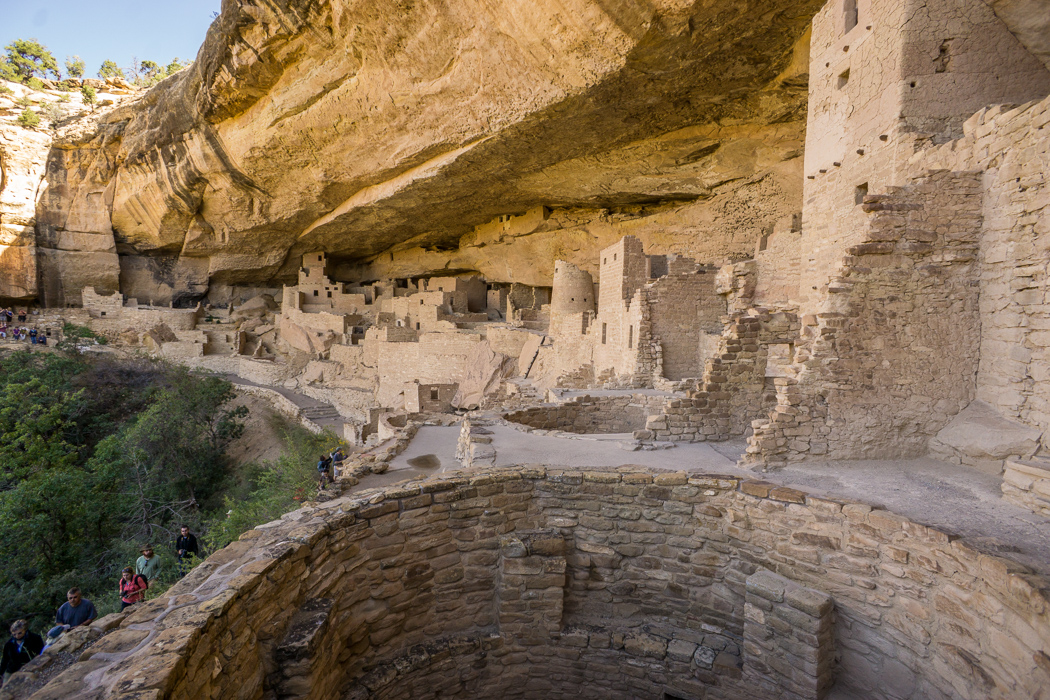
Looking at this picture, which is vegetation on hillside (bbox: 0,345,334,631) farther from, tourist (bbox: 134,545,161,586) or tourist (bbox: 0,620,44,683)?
tourist (bbox: 0,620,44,683)

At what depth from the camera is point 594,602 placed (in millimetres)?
4340

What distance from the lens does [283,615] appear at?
9.81 feet

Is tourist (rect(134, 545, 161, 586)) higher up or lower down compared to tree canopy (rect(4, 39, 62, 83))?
lower down

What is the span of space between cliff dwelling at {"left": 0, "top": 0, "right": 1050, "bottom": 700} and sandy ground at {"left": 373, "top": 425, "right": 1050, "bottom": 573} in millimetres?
40

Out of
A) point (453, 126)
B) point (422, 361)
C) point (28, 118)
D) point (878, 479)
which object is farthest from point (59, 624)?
point (28, 118)

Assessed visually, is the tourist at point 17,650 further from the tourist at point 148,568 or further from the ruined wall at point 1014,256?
the ruined wall at point 1014,256

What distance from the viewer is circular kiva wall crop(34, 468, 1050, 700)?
8.82ft

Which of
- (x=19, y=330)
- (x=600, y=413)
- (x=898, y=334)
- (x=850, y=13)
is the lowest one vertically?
(x=600, y=413)

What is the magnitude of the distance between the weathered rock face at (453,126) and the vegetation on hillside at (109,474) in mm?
7146

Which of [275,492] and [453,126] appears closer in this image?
[275,492]

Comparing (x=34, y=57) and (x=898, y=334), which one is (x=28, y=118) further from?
(x=898, y=334)

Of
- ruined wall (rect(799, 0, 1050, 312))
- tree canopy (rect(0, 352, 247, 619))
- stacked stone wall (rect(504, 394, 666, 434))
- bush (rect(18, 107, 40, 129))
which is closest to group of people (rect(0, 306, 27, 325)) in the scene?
tree canopy (rect(0, 352, 247, 619))

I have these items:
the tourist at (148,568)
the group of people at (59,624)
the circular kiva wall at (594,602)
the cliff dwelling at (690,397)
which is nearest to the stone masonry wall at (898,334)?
the cliff dwelling at (690,397)

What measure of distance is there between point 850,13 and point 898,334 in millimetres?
4603
